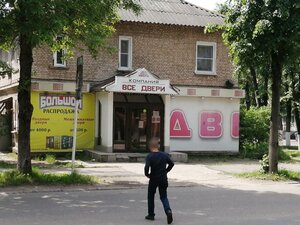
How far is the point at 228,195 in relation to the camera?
41.2ft

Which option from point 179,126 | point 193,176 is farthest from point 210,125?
point 193,176

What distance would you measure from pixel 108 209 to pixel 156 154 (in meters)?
1.93

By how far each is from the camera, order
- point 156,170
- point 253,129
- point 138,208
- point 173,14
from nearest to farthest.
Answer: point 156,170, point 138,208, point 173,14, point 253,129

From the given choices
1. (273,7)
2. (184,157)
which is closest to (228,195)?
(273,7)

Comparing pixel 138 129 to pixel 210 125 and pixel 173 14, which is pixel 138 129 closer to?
pixel 210 125

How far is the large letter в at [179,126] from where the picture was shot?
24.3 metres

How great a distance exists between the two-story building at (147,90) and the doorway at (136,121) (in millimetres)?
46

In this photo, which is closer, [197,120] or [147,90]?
[147,90]

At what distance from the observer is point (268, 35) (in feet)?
49.3

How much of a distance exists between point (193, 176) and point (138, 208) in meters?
6.52

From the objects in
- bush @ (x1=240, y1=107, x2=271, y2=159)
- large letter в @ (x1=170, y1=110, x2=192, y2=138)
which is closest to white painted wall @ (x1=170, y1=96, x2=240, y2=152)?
large letter в @ (x1=170, y1=110, x2=192, y2=138)

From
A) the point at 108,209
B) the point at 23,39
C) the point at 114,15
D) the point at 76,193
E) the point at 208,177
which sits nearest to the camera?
the point at 108,209

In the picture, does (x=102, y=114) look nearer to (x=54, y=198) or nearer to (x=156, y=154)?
(x=54, y=198)

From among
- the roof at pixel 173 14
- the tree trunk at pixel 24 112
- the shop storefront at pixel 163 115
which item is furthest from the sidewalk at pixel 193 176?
the roof at pixel 173 14
